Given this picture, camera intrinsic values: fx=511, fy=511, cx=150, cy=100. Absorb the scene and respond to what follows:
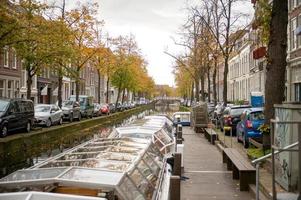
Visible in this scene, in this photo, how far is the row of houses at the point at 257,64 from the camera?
37.7m

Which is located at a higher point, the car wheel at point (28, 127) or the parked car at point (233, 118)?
the parked car at point (233, 118)

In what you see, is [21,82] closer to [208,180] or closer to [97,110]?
[97,110]

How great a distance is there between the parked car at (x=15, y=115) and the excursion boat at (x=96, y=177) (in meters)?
16.1

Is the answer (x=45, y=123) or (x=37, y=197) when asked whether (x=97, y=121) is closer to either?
(x=45, y=123)

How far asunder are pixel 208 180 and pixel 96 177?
7834mm

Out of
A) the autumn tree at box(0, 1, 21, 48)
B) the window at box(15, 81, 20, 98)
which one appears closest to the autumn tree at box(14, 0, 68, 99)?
the autumn tree at box(0, 1, 21, 48)

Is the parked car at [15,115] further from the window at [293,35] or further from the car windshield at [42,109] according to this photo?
the window at [293,35]

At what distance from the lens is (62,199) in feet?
13.7

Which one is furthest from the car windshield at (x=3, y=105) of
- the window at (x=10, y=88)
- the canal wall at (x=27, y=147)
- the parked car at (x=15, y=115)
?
the window at (x=10, y=88)

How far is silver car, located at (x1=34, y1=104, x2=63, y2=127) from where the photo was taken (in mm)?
33281

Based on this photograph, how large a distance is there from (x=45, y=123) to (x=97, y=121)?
1076 centimetres

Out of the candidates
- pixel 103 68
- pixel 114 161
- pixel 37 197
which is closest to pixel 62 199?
pixel 37 197

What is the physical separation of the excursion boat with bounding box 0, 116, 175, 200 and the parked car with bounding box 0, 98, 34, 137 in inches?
636

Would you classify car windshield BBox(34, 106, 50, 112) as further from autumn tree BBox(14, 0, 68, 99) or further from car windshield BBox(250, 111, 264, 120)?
car windshield BBox(250, 111, 264, 120)
